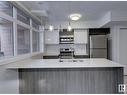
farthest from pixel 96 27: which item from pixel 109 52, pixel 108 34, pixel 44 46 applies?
pixel 44 46

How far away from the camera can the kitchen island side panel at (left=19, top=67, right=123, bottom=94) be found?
320cm

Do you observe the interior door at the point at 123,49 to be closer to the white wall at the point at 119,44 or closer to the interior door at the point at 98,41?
the white wall at the point at 119,44

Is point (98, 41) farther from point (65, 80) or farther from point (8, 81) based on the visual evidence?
point (8, 81)

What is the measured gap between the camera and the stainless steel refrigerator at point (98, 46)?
6500 millimetres

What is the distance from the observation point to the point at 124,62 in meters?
6.41

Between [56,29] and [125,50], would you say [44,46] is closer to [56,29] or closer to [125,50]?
[56,29]

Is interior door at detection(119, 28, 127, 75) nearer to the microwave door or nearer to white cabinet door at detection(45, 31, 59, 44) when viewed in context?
the microwave door

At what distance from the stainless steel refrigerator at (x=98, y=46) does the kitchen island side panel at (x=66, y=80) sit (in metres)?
3.36

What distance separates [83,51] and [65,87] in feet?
13.9

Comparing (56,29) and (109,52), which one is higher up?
(56,29)

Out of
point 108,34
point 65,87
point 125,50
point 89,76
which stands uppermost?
point 108,34

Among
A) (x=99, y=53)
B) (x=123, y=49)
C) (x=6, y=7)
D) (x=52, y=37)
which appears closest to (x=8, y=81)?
(x=6, y=7)

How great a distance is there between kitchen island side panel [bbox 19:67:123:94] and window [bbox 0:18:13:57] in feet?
1.74

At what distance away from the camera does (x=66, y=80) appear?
3.23m
